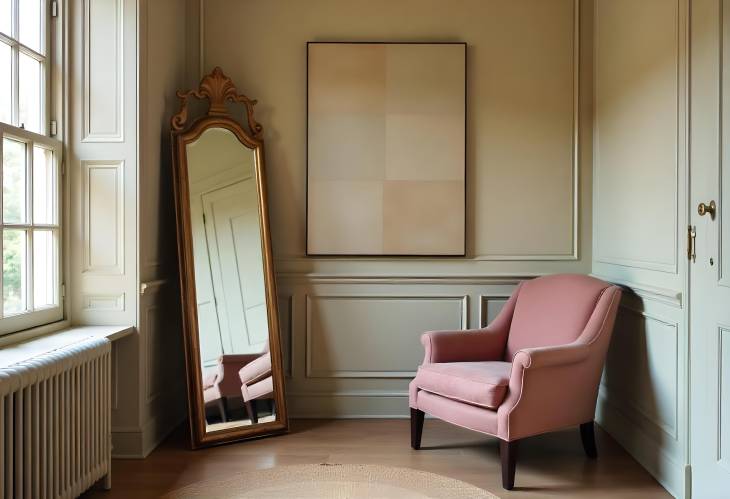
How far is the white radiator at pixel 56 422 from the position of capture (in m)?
2.10

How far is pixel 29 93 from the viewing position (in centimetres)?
291

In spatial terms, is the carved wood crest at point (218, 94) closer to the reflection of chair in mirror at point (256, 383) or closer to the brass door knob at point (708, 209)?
the reflection of chair in mirror at point (256, 383)

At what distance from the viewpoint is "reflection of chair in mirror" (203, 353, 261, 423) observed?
137 inches

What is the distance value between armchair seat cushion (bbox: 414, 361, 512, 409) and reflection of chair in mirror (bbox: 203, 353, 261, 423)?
974mm

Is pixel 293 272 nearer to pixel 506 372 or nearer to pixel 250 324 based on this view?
pixel 250 324

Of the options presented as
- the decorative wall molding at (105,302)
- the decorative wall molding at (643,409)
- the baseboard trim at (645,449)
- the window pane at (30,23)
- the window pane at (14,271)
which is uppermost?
the window pane at (30,23)

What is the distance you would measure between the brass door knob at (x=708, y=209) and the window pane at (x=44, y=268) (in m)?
2.74

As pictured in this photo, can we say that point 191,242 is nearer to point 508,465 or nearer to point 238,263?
point 238,263

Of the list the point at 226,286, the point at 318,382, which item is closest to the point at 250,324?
the point at 226,286

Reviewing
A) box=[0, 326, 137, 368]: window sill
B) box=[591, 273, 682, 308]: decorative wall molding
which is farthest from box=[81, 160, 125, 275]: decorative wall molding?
box=[591, 273, 682, 308]: decorative wall molding

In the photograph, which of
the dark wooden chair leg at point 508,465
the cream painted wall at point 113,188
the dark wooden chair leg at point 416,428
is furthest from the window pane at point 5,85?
the dark wooden chair leg at point 508,465

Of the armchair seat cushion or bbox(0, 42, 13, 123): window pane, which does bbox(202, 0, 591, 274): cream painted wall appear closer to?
the armchair seat cushion

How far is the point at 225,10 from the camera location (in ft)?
13.0

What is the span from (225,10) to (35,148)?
5.04ft
